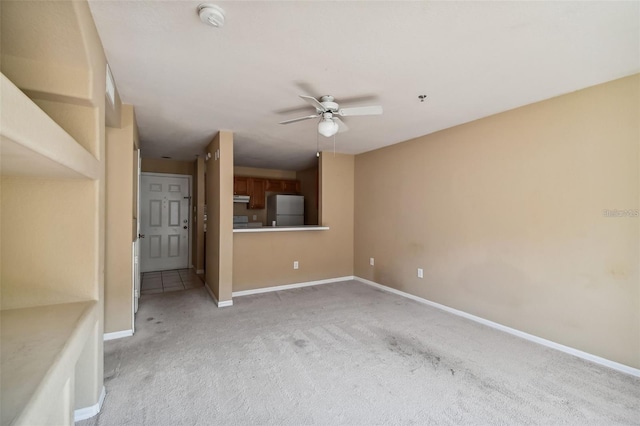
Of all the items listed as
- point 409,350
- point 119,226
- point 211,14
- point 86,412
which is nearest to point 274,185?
point 119,226

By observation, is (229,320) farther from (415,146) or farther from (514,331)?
(415,146)

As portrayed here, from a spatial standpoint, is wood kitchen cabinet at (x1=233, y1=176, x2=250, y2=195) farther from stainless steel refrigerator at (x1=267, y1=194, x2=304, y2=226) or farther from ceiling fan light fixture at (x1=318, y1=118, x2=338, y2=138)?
ceiling fan light fixture at (x1=318, y1=118, x2=338, y2=138)

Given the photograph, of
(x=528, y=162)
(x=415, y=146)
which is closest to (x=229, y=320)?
(x=415, y=146)

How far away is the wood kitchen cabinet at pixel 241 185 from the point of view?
607cm

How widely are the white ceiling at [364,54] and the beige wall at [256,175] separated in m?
3.30

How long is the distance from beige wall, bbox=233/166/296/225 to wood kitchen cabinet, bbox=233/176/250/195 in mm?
298

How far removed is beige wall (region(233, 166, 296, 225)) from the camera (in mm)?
6418

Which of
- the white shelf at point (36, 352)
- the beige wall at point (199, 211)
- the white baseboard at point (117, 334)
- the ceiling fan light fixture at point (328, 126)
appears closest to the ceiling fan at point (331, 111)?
the ceiling fan light fixture at point (328, 126)

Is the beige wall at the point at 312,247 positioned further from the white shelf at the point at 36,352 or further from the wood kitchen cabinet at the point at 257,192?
the white shelf at the point at 36,352

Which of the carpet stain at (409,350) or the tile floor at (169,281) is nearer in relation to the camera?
the carpet stain at (409,350)

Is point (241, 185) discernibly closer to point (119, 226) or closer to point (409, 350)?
point (119, 226)

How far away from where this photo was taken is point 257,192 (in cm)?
634

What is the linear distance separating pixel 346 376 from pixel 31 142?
7.22ft

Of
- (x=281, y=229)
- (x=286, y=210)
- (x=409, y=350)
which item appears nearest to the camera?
(x=409, y=350)
